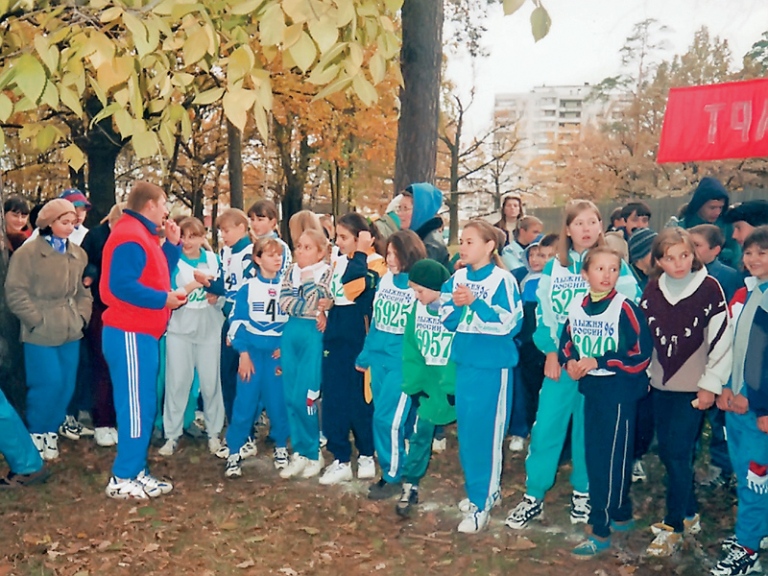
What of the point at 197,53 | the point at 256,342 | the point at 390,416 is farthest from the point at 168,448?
the point at 197,53

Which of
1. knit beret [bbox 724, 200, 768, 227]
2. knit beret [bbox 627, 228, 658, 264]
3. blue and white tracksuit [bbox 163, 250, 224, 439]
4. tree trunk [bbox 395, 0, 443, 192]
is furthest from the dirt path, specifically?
tree trunk [bbox 395, 0, 443, 192]

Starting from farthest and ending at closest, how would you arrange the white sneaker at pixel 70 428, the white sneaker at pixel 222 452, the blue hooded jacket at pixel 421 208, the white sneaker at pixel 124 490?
the white sneaker at pixel 70 428 → the blue hooded jacket at pixel 421 208 → the white sneaker at pixel 222 452 → the white sneaker at pixel 124 490

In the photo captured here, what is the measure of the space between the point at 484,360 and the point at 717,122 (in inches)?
344

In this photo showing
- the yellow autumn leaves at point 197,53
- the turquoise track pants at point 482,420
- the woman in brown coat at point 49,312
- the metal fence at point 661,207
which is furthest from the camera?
the metal fence at point 661,207

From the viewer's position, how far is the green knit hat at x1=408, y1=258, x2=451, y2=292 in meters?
5.00

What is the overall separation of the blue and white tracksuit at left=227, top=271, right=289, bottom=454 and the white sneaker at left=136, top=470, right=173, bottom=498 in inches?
23.8

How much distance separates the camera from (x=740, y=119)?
36.7ft

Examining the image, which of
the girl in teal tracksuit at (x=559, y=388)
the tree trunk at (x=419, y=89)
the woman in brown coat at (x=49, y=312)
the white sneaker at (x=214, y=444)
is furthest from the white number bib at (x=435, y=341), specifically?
the tree trunk at (x=419, y=89)

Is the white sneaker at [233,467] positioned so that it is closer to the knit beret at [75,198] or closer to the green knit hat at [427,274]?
the green knit hat at [427,274]

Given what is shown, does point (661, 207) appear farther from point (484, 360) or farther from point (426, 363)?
point (484, 360)

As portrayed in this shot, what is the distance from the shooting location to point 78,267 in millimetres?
6457

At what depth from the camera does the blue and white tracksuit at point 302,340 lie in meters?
5.77

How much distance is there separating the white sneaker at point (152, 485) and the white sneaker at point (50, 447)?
118 cm

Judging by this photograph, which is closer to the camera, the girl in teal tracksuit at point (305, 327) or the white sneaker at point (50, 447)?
the girl in teal tracksuit at point (305, 327)
